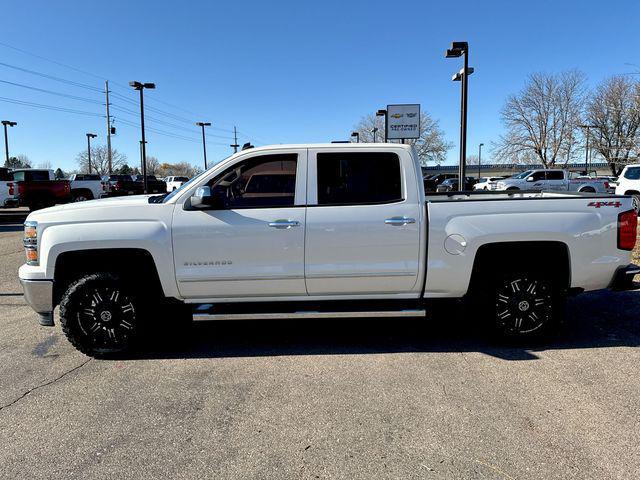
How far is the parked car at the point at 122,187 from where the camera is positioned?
88.4 ft

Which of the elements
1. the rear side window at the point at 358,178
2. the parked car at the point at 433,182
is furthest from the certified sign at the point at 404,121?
the rear side window at the point at 358,178

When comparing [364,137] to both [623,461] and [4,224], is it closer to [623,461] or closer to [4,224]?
[4,224]

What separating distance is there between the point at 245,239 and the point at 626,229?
351cm

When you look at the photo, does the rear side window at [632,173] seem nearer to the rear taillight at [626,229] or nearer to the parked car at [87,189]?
the rear taillight at [626,229]

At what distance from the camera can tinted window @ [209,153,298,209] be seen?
4293 millimetres

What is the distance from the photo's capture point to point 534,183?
26188 mm

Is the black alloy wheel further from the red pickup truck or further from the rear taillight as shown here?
the red pickup truck

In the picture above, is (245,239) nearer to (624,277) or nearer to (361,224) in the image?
(361,224)

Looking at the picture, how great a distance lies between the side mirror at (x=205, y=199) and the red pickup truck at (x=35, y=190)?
17.1 m

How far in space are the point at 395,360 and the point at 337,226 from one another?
1.34 metres

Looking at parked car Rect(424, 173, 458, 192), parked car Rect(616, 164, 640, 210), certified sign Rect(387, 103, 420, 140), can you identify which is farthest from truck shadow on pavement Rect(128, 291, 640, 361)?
certified sign Rect(387, 103, 420, 140)

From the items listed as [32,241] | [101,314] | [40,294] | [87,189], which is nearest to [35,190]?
→ [87,189]

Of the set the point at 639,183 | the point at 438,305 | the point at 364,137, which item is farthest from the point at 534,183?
the point at 364,137

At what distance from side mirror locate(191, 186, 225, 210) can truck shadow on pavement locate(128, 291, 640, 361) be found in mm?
1446
